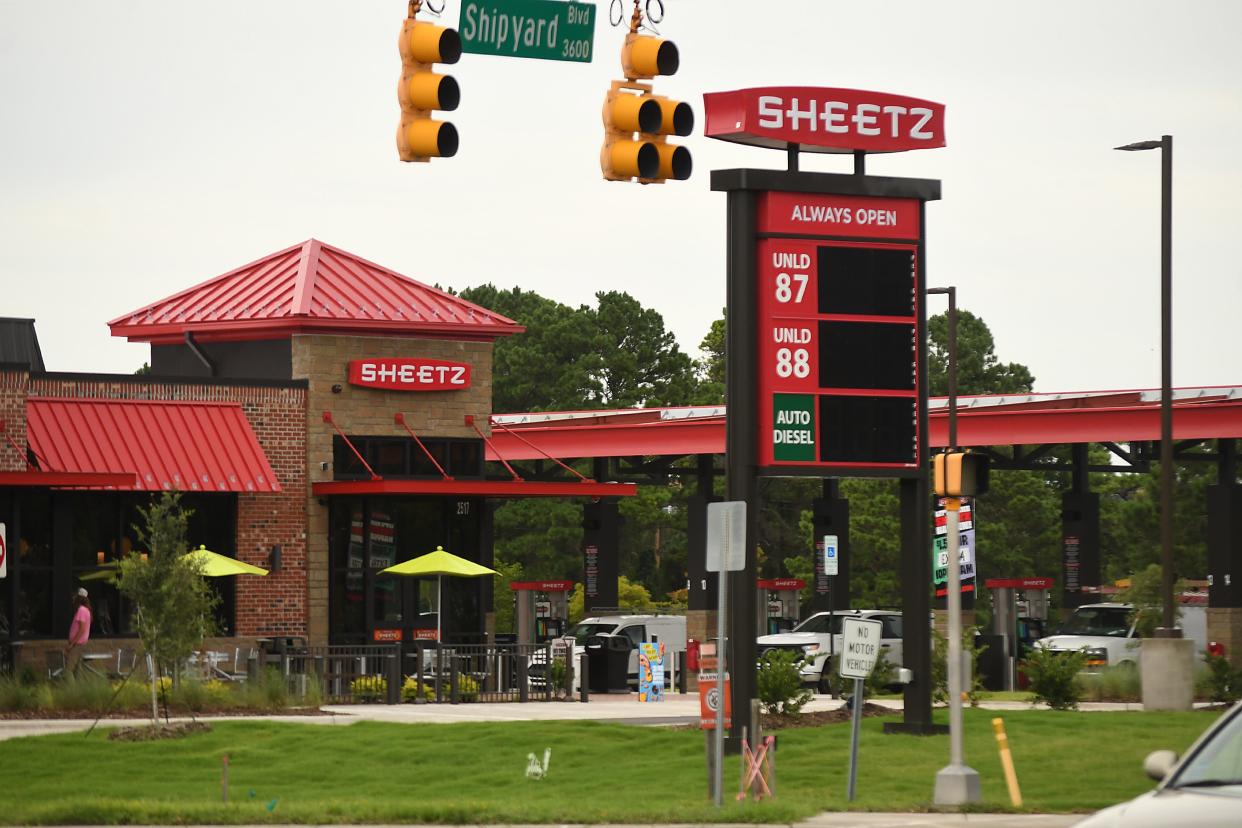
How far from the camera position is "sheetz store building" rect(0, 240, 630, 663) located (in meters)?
35.9

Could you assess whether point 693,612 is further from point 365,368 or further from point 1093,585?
point 365,368

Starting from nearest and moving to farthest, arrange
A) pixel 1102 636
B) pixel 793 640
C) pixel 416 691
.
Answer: pixel 416 691 < pixel 1102 636 < pixel 793 640

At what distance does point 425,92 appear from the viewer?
56.4 feet

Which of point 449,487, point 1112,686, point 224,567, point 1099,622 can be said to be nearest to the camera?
point 1112,686

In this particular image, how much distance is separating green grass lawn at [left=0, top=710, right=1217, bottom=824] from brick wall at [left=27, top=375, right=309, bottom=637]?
422 inches

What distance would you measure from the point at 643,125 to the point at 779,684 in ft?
33.0

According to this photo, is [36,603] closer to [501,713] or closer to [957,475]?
[501,713]

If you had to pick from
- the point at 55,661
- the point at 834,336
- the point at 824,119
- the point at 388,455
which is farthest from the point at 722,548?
the point at 388,455

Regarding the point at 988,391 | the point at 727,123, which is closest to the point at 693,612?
the point at 727,123

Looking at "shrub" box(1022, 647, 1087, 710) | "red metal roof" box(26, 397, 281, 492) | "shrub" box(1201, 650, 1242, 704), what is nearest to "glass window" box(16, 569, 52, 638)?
"red metal roof" box(26, 397, 281, 492)

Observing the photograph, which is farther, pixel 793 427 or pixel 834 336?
pixel 834 336

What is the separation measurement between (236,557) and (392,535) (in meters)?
3.06

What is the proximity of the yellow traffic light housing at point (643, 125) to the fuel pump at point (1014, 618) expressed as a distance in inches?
959

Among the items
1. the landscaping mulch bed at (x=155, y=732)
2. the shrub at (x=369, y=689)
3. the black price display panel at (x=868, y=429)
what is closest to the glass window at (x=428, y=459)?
the shrub at (x=369, y=689)
